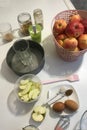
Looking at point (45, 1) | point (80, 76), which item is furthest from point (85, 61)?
point (45, 1)

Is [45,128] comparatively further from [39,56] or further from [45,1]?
[45,1]

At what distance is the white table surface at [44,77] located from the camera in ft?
2.77

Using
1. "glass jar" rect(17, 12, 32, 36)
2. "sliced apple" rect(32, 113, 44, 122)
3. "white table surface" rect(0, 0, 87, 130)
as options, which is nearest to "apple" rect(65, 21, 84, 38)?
"white table surface" rect(0, 0, 87, 130)

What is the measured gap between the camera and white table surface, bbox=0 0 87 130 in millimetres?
843

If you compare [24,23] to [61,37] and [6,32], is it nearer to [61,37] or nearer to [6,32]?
[6,32]

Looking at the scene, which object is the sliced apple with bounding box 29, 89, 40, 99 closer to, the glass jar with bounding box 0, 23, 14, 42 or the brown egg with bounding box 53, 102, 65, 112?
the brown egg with bounding box 53, 102, 65, 112

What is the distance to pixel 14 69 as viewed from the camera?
0.97 meters

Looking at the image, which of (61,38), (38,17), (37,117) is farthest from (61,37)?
(37,117)

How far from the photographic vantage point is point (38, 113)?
2.79ft

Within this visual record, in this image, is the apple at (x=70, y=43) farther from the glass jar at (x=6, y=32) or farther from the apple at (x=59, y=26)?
the glass jar at (x=6, y=32)

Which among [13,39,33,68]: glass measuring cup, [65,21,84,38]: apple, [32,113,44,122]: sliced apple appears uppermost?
[65,21,84,38]: apple

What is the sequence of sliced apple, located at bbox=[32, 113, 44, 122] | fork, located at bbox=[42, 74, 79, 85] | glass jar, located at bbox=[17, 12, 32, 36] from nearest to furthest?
1. sliced apple, located at bbox=[32, 113, 44, 122]
2. fork, located at bbox=[42, 74, 79, 85]
3. glass jar, located at bbox=[17, 12, 32, 36]

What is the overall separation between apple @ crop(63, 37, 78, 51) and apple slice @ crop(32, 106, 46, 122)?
0.26m

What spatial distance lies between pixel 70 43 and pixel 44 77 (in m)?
0.18
